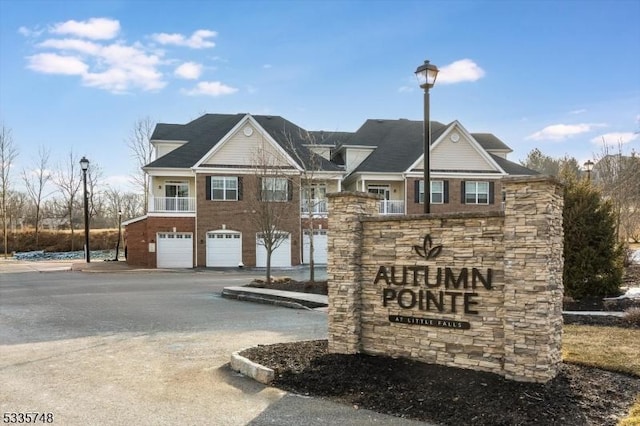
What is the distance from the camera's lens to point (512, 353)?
6.09m

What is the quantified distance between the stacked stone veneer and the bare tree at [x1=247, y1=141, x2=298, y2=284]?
11428 mm

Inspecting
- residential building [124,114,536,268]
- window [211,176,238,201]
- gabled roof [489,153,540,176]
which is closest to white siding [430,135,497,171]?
residential building [124,114,536,268]

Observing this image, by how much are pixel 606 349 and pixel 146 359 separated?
24.6 feet

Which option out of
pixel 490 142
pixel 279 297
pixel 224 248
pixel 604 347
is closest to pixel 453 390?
pixel 604 347

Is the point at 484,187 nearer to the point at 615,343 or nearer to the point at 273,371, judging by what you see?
the point at 615,343

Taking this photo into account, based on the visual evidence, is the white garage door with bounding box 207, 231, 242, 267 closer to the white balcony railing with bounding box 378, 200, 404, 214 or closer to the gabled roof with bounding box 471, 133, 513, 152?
the white balcony railing with bounding box 378, 200, 404, 214

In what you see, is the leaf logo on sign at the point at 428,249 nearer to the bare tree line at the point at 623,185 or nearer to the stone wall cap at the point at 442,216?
the stone wall cap at the point at 442,216

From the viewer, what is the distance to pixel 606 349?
8117mm

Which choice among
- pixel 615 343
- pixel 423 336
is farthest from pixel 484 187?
pixel 423 336

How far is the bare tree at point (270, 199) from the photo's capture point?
A: 65.0 feet

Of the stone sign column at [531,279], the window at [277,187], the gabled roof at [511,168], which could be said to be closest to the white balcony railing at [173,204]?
the window at [277,187]

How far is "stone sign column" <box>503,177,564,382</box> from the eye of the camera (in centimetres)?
593

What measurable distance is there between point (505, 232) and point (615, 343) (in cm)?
412

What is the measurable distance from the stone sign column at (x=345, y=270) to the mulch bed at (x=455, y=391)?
34 cm
